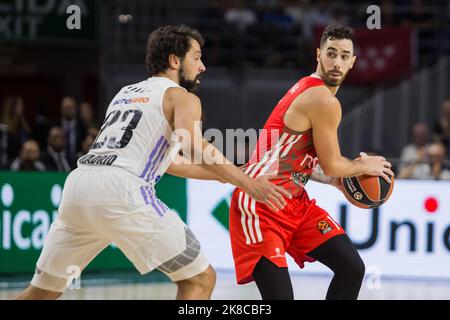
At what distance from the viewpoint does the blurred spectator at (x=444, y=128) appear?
42.0 ft

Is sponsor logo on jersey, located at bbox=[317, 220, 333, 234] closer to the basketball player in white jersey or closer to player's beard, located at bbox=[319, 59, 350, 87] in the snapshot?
the basketball player in white jersey

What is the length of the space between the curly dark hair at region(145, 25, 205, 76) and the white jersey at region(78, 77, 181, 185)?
198 mm

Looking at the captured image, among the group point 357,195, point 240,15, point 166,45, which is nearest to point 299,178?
point 357,195

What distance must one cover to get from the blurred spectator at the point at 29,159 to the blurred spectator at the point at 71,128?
53 centimetres

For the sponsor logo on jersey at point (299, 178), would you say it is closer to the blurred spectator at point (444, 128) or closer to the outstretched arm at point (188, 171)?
the outstretched arm at point (188, 171)

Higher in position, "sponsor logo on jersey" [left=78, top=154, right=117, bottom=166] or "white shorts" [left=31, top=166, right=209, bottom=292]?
"sponsor logo on jersey" [left=78, top=154, right=117, bottom=166]

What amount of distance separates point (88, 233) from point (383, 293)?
445 cm

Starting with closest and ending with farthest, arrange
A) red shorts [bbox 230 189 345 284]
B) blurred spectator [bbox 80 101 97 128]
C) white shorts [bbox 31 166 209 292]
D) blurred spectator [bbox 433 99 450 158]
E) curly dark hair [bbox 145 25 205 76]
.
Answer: white shorts [bbox 31 166 209 292]
curly dark hair [bbox 145 25 205 76]
red shorts [bbox 230 189 345 284]
blurred spectator [bbox 80 101 97 128]
blurred spectator [bbox 433 99 450 158]

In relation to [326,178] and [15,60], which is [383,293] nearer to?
[326,178]

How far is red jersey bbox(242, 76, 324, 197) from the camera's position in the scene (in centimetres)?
567

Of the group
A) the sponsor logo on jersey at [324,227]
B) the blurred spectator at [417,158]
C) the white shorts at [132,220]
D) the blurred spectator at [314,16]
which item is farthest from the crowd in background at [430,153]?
the white shorts at [132,220]

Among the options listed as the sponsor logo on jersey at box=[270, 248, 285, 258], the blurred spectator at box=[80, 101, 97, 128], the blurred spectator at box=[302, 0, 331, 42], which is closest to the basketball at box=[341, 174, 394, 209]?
the sponsor logo on jersey at box=[270, 248, 285, 258]
